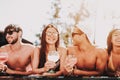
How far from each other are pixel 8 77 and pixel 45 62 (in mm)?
392

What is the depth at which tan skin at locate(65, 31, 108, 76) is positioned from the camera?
2236 millimetres

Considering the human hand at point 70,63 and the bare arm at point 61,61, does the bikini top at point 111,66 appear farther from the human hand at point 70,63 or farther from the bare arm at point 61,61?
Answer: the bare arm at point 61,61

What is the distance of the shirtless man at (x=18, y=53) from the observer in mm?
2283

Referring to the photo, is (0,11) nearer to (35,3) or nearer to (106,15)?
(35,3)

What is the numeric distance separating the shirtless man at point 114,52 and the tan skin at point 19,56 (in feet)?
2.33

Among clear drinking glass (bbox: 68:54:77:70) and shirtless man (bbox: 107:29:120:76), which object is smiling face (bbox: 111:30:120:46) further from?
clear drinking glass (bbox: 68:54:77:70)

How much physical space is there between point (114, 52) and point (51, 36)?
2.07 ft

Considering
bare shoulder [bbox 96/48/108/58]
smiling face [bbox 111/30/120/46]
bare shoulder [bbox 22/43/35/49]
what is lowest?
bare shoulder [bbox 96/48/108/58]

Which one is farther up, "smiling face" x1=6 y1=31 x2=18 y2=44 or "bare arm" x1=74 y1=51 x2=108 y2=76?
"smiling face" x1=6 y1=31 x2=18 y2=44

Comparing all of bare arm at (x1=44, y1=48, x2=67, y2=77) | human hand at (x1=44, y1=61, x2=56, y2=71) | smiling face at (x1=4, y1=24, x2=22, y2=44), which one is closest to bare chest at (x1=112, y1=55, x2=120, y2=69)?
bare arm at (x1=44, y1=48, x2=67, y2=77)

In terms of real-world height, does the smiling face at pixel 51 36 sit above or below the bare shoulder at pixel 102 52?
above

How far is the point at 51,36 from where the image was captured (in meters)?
2.29

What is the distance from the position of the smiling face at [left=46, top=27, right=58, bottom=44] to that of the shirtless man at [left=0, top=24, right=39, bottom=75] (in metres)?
0.15

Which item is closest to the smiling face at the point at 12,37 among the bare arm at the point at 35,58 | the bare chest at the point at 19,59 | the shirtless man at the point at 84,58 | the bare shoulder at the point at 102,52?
the bare chest at the point at 19,59
